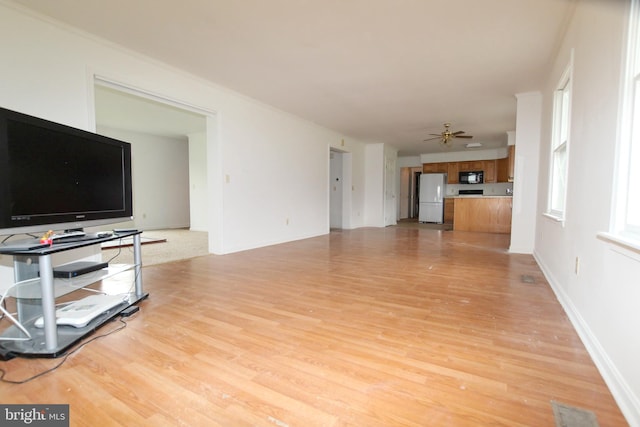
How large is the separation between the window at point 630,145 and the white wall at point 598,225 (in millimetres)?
75

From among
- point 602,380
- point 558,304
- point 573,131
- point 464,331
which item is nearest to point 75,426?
point 464,331

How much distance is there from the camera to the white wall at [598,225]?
120 centimetres

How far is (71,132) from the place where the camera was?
192cm

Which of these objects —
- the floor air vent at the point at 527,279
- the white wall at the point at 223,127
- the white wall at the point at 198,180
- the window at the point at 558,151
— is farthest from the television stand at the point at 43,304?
the white wall at the point at 198,180

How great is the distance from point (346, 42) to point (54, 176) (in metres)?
2.57

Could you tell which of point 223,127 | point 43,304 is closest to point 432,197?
point 223,127

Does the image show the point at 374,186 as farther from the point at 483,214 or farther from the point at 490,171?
the point at 490,171

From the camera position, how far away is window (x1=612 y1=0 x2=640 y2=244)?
4.15 ft

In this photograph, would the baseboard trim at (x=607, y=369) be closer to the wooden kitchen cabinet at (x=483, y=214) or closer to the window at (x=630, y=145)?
the window at (x=630, y=145)

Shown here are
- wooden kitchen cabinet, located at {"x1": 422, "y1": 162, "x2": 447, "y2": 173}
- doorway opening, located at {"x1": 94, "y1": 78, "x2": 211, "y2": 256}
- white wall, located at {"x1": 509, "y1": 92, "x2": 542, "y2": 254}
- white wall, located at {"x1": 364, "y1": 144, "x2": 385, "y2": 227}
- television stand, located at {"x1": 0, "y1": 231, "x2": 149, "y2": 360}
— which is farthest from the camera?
wooden kitchen cabinet, located at {"x1": 422, "y1": 162, "x2": 447, "y2": 173}

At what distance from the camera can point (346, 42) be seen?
112 inches

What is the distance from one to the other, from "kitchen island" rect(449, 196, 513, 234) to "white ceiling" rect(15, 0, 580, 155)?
2.71 m

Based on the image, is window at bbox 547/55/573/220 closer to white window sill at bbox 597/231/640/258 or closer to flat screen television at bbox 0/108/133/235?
white window sill at bbox 597/231/640/258

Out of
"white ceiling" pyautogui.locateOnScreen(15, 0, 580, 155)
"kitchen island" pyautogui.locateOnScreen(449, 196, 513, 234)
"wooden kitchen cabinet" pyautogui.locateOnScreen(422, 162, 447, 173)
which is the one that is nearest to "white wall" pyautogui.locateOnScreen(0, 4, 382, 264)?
"white ceiling" pyautogui.locateOnScreen(15, 0, 580, 155)
